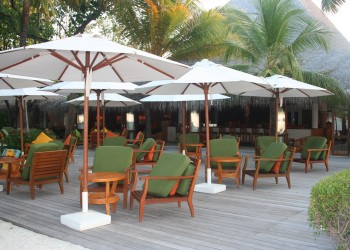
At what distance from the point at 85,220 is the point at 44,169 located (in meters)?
1.91

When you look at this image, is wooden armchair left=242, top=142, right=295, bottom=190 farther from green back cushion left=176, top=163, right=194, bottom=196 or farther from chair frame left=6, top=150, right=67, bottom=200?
chair frame left=6, top=150, right=67, bottom=200

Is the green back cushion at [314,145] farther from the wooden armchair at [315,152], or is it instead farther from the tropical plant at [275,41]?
the tropical plant at [275,41]

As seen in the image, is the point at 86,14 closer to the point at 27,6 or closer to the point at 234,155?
the point at 27,6

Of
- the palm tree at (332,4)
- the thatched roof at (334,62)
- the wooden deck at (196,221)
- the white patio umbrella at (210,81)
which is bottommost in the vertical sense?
the wooden deck at (196,221)

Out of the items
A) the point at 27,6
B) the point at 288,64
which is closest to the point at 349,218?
the point at 288,64

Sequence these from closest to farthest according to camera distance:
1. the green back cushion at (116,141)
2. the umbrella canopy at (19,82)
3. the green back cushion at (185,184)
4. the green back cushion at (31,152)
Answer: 1. the green back cushion at (185,184)
2. the green back cushion at (31,152)
3. the umbrella canopy at (19,82)
4. the green back cushion at (116,141)

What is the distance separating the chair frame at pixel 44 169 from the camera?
19.4 ft

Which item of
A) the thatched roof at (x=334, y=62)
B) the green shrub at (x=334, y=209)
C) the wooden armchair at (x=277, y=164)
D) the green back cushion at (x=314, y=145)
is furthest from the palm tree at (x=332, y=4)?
the green shrub at (x=334, y=209)

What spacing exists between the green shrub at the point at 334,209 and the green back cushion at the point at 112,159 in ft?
9.66

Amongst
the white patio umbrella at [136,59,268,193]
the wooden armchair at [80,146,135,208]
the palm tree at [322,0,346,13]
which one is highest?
the palm tree at [322,0,346,13]

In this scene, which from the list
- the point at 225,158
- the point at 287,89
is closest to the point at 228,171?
the point at 225,158

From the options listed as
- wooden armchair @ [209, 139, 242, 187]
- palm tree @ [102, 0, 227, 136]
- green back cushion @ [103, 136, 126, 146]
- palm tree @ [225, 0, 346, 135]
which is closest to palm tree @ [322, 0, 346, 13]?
palm tree @ [225, 0, 346, 135]

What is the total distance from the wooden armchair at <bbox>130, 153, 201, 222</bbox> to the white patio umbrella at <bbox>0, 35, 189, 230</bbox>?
54cm

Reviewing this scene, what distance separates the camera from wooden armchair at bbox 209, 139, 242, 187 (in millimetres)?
6953
